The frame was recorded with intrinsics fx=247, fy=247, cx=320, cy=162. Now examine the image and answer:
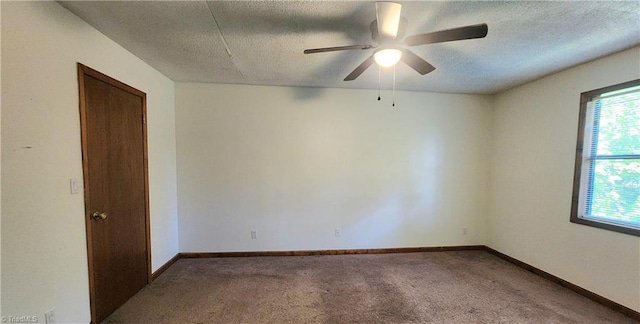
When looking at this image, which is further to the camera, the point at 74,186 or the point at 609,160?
the point at 609,160

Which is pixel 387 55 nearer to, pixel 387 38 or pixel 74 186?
pixel 387 38

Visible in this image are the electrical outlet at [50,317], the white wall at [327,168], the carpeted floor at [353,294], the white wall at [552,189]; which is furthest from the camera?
the white wall at [327,168]

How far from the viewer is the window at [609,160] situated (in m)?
2.19

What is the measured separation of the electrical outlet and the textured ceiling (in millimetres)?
1993

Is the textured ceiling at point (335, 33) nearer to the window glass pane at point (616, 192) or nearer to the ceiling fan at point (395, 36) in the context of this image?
the ceiling fan at point (395, 36)

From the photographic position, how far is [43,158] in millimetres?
1531

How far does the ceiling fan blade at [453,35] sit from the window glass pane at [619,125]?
201cm

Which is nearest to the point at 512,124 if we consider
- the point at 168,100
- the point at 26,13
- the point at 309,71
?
the point at 309,71

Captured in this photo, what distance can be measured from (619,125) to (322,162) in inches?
119

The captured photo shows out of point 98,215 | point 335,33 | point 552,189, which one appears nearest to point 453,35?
point 335,33

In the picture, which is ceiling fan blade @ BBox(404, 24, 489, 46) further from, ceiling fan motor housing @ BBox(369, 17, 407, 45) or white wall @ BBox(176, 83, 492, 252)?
white wall @ BBox(176, 83, 492, 252)

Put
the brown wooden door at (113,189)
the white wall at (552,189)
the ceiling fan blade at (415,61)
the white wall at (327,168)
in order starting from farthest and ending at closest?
the white wall at (327,168) → the white wall at (552,189) → the brown wooden door at (113,189) → the ceiling fan blade at (415,61)

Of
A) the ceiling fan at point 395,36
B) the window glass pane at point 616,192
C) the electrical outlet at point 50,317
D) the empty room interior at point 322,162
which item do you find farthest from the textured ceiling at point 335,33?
the electrical outlet at point 50,317

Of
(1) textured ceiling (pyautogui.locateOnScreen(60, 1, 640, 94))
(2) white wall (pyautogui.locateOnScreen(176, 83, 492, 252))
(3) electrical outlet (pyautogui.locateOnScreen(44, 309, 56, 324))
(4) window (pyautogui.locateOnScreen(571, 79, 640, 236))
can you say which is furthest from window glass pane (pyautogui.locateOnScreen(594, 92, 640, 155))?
(3) electrical outlet (pyautogui.locateOnScreen(44, 309, 56, 324))
